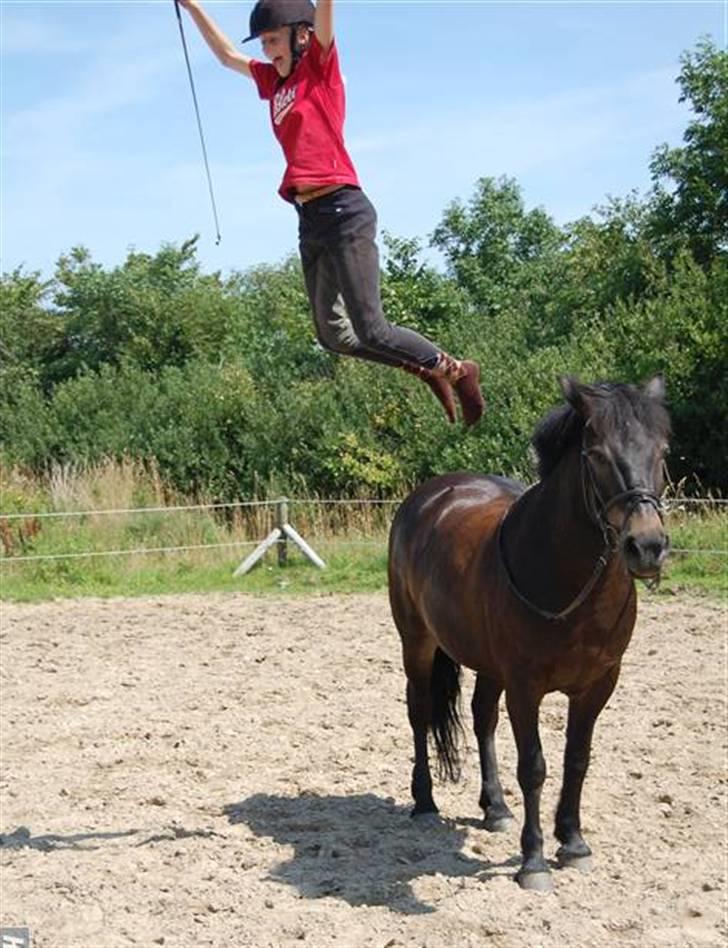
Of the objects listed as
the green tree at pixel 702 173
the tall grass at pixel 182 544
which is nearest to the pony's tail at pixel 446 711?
the tall grass at pixel 182 544

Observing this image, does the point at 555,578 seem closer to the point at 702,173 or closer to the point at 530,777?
the point at 530,777

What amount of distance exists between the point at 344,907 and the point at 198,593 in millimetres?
8013

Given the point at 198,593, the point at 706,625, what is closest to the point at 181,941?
the point at 706,625

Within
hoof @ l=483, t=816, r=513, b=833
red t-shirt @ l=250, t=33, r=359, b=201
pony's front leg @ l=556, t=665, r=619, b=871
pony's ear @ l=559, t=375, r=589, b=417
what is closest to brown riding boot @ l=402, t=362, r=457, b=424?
pony's ear @ l=559, t=375, r=589, b=417

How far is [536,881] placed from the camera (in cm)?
521

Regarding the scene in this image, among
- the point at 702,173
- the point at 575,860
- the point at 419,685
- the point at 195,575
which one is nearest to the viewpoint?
the point at 575,860

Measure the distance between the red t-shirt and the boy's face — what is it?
0.04 m

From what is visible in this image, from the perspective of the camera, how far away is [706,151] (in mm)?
22516

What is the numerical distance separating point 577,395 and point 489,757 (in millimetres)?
2173

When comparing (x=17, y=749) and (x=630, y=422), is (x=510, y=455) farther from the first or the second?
(x=630, y=422)

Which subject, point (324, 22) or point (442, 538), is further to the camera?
point (442, 538)

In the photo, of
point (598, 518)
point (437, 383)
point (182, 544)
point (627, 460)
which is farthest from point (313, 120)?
point (182, 544)

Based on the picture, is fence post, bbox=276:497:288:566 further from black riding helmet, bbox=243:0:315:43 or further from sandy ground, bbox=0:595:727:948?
black riding helmet, bbox=243:0:315:43

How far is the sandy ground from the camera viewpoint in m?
4.93
